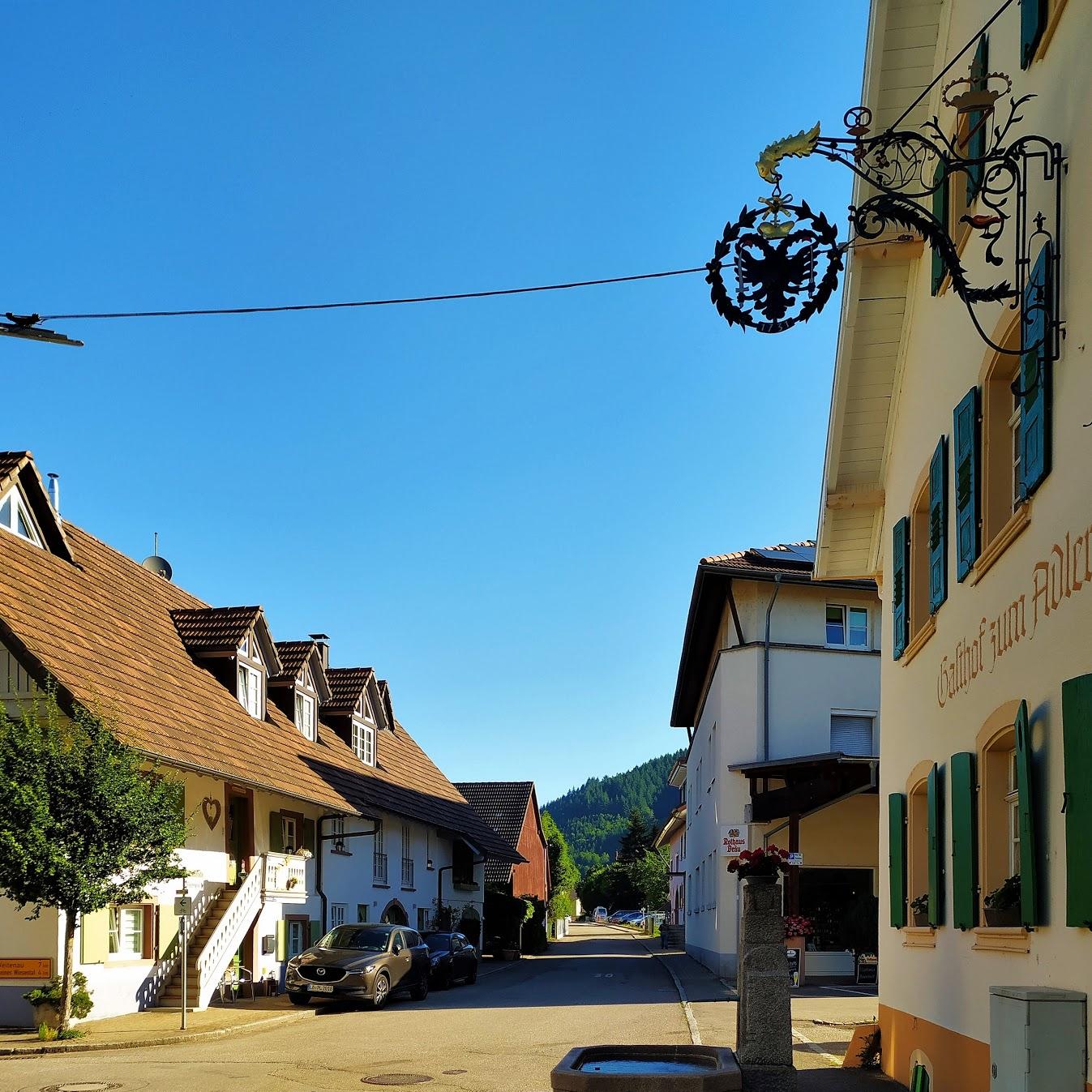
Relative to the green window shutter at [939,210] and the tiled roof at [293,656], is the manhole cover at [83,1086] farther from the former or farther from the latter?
the tiled roof at [293,656]

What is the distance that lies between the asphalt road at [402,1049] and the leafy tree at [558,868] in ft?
183

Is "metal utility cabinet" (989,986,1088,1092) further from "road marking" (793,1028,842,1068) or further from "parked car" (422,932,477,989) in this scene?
"parked car" (422,932,477,989)

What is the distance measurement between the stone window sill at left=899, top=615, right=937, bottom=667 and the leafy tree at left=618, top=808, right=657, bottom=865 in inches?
4911

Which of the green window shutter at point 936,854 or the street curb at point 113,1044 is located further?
the street curb at point 113,1044

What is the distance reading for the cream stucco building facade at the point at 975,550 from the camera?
8375 millimetres

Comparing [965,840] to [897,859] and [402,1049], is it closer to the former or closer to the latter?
[897,859]

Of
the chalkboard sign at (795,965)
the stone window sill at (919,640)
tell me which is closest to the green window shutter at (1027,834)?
the stone window sill at (919,640)

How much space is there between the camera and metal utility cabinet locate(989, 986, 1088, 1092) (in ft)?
25.0

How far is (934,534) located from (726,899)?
22.6m

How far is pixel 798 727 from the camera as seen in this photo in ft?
110

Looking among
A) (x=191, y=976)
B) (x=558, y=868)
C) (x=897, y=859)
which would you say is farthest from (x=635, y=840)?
(x=897, y=859)

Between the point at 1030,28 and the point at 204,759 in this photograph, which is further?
the point at 204,759

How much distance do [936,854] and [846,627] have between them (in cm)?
2263

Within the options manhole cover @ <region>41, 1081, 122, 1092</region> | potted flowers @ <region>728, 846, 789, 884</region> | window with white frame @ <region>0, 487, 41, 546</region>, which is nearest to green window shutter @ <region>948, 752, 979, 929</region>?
potted flowers @ <region>728, 846, 789, 884</region>
